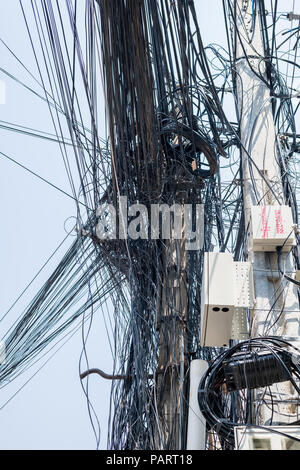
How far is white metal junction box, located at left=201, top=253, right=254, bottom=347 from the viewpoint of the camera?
2.97 metres

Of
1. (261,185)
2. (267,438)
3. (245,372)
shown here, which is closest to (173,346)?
(245,372)

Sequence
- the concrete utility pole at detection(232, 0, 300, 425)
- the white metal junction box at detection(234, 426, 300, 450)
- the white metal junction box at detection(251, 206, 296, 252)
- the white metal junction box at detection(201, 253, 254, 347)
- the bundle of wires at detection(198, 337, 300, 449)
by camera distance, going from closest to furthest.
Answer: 1. the white metal junction box at detection(234, 426, 300, 450)
2. the bundle of wires at detection(198, 337, 300, 449)
3. the concrete utility pole at detection(232, 0, 300, 425)
4. the white metal junction box at detection(201, 253, 254, 347)
5. the white metal junction box at detection(251, 206, 296, 252)

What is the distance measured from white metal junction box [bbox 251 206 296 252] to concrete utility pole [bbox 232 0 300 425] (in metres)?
0.08

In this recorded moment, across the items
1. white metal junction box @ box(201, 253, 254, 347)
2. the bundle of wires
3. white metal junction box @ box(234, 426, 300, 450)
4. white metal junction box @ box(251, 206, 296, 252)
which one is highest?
white metal junction box @ box(251, 206, 296, 252)

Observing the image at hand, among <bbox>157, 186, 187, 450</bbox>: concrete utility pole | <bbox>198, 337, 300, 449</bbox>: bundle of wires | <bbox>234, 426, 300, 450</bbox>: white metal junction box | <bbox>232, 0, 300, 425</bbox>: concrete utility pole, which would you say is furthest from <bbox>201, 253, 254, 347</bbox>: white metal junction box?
<bbox>234, 426, 300, 450</bbox>: white metal junction box

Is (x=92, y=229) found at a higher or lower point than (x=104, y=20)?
lower

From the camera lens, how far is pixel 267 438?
7.14ft

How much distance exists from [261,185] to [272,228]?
1.35 ft

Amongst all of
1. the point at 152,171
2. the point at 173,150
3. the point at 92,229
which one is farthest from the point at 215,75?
the point at 92,229

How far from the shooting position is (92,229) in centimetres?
405

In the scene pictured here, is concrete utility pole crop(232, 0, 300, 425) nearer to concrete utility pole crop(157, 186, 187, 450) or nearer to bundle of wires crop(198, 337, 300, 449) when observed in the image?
bundle of wires crop(198, 337, 300, 449)
